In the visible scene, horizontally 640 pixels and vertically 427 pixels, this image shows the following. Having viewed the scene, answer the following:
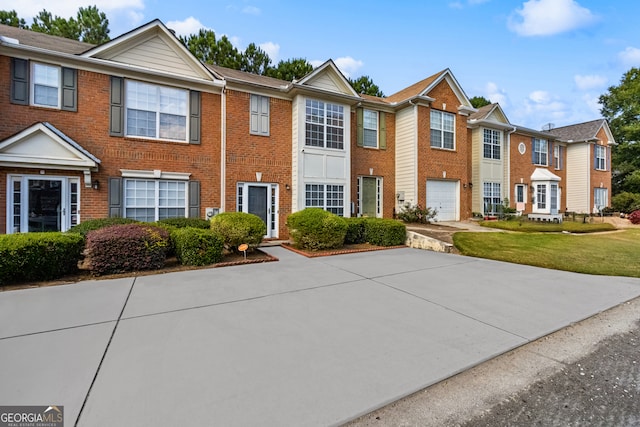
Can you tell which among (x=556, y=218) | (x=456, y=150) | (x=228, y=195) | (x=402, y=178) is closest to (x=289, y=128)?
(x=228, y=195)

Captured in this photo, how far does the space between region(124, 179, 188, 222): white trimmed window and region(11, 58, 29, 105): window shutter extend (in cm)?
357

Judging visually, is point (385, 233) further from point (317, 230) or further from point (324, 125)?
point (324, 125)

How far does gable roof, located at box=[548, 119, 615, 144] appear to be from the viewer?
23.0m

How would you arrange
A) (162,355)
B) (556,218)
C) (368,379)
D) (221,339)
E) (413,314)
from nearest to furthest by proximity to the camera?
1. (368,379)
2. (162,355)
3. (221,339)
4. (413,314)
5. (556,218)

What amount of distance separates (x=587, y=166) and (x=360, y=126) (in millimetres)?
20380

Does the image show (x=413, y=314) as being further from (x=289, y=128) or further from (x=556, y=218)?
(x=556, y=218)

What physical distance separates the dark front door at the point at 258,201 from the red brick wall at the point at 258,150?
391 mm

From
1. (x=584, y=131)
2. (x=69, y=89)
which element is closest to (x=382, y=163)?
(x=69, y=89)

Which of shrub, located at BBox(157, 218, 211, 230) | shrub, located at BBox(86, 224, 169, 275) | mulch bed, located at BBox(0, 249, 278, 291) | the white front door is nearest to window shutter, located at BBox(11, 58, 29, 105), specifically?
the white front door

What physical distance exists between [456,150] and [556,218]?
7887 mm

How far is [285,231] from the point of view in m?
12.6

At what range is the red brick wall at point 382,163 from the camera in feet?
47.8

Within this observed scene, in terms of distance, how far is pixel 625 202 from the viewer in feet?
80.8

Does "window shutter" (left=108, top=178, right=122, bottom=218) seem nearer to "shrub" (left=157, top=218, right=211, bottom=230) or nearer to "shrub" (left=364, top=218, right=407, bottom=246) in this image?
"shrub" (left=157, top=218, right=211, bottom=230)
